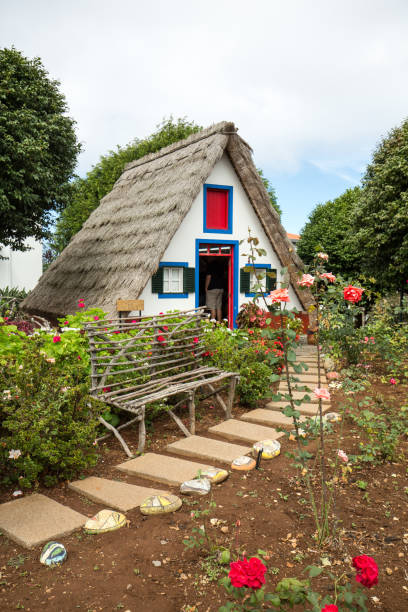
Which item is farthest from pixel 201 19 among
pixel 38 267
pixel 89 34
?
pixel 38 267

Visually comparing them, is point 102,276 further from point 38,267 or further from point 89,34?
point 38,267

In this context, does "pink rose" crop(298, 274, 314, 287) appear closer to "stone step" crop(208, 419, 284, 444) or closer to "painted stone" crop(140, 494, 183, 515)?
"painted stone" crop(140, 494, 183, 515)

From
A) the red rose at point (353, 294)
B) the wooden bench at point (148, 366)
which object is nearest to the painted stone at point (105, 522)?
the wooden bench at point (148, 366)

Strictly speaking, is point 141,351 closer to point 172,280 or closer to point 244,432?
point 244,432

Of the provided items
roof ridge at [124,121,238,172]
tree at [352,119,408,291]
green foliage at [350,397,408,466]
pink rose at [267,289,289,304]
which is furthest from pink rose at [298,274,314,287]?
tree at [352,119,408,291]

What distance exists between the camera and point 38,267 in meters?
27.9

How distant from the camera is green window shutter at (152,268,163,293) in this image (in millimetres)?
10547

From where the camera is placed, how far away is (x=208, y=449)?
4.20m

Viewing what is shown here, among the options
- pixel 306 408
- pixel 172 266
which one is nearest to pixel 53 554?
pixel 306 408

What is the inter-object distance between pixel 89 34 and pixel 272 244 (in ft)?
24.7

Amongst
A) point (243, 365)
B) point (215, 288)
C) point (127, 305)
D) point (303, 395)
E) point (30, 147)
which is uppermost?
point (30, 147)

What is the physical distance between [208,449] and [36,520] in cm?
164

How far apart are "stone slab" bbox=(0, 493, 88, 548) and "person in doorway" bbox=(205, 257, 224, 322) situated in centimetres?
807

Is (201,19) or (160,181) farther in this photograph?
(160,181)
